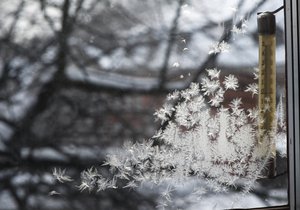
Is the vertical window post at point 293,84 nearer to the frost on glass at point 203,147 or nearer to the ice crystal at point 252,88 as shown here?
the frost on glass at point 203,147

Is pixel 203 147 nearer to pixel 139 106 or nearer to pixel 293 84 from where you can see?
pixel 139 106

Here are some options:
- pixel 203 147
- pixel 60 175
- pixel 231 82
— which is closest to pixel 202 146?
pixel 203 147

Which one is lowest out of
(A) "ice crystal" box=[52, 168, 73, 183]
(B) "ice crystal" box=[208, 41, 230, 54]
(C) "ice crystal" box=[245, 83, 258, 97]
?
(A) "ice crystal" box=[52, 168, 73, 183]

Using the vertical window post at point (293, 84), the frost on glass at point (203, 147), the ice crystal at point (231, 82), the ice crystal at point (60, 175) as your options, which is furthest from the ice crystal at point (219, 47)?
the ice crystal at point (60, 175)

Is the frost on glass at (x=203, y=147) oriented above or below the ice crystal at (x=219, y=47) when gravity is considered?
below

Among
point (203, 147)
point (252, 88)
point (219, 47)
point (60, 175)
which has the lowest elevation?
point (60, 175)

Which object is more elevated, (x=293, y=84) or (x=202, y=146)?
(x=293, y=84)

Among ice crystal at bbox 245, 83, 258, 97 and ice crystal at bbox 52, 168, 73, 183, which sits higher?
ice crystal at bbox 245, 83, 258, 97

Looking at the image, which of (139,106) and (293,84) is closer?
(139,106)

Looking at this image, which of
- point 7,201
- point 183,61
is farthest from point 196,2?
point 7,201

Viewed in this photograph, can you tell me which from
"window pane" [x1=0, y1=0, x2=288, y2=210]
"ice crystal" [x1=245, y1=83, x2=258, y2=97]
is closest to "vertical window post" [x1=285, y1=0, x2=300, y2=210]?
"window pane" [x1=0, y1=0, x2=288, y2=210]

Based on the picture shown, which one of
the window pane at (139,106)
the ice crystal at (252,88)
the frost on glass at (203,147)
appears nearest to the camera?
the window pane at (139,106)

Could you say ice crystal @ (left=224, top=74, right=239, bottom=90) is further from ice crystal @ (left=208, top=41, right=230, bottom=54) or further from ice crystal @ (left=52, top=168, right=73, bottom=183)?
ice crystal @ (left=52, top=168, right=73, bottom=183)
